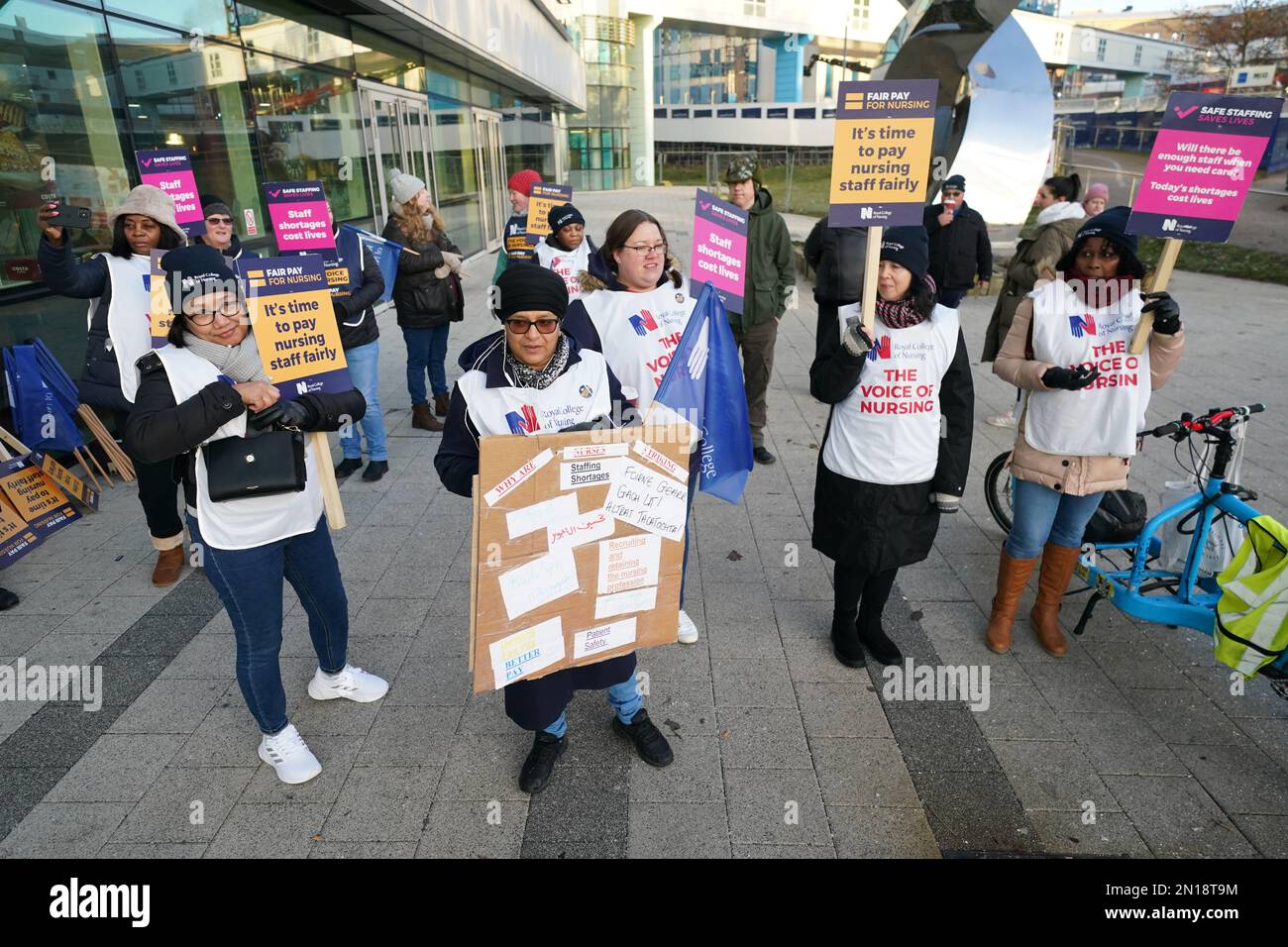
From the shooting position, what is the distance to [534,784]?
302 cm

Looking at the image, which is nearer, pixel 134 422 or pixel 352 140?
pixel 134 422

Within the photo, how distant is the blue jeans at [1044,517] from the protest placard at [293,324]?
3.20m

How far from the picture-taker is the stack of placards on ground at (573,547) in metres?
2.36

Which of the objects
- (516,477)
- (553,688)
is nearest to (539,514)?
(516,477)

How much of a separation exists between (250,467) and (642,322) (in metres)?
1.72

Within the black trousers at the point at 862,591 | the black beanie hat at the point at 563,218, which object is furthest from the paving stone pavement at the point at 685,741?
the black beanie hat at the point at 563,218

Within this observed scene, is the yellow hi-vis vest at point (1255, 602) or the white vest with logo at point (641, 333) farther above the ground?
the white vest with logo at point (641, 333)

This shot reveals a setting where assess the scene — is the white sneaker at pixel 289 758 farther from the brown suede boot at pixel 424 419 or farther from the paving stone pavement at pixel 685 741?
the brown suede boot at pixel 424 419

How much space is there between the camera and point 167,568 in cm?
462

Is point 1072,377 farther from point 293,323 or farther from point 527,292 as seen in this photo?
point 293,323

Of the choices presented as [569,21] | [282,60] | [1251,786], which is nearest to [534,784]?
[1251,786]

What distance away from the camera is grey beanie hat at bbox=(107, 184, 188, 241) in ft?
13.8

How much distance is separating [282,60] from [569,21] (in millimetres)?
26491
